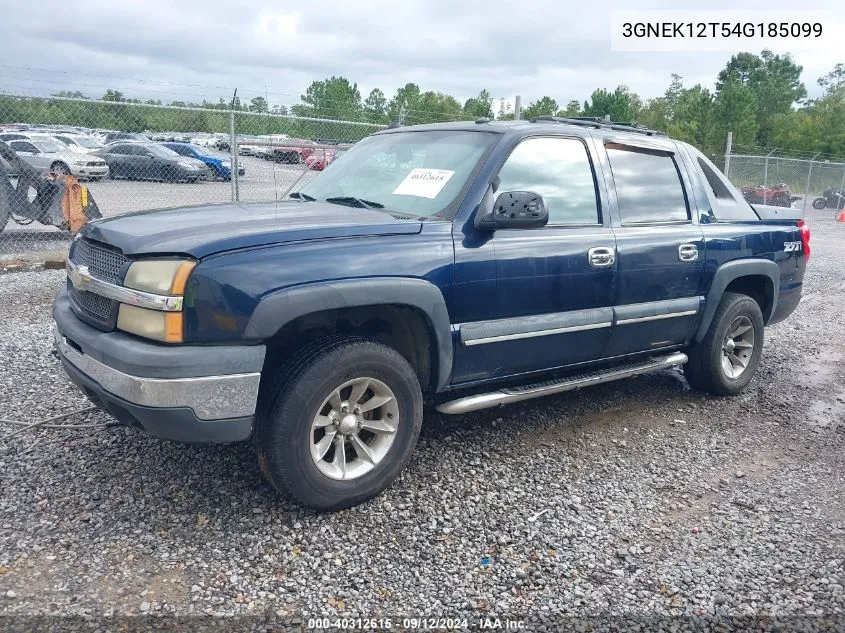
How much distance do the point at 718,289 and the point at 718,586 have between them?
93.0 inches

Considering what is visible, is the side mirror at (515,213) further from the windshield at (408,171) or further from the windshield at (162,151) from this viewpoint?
the windshield at (162,151)

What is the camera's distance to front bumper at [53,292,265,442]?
8.98ft

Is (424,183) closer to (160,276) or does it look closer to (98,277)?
(160,276)

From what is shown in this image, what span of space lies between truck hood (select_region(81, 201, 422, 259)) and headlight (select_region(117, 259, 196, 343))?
A: 6 centimetres

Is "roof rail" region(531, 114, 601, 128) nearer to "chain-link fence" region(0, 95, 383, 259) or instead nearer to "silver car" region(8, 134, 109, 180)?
"chain-link fence" region(0, 95, 383, 259)

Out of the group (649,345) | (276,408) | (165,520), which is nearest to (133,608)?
(165,520)

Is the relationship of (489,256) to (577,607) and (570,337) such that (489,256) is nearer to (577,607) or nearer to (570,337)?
(570,337)

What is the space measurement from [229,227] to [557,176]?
1892 millimetres

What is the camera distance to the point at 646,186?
4.45 m

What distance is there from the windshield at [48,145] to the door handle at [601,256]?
15.2 meters

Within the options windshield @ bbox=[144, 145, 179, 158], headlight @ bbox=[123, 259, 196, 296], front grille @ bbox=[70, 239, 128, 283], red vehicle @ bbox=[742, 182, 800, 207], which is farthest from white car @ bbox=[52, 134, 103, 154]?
red vehicle @ bbox=[742, 182, 800, 207]

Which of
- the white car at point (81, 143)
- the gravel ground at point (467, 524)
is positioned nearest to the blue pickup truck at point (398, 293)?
the gravel ground at point (467, 524)

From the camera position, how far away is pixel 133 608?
2518mm

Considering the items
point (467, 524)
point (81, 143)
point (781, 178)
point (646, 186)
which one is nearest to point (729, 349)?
point (646, 186)
